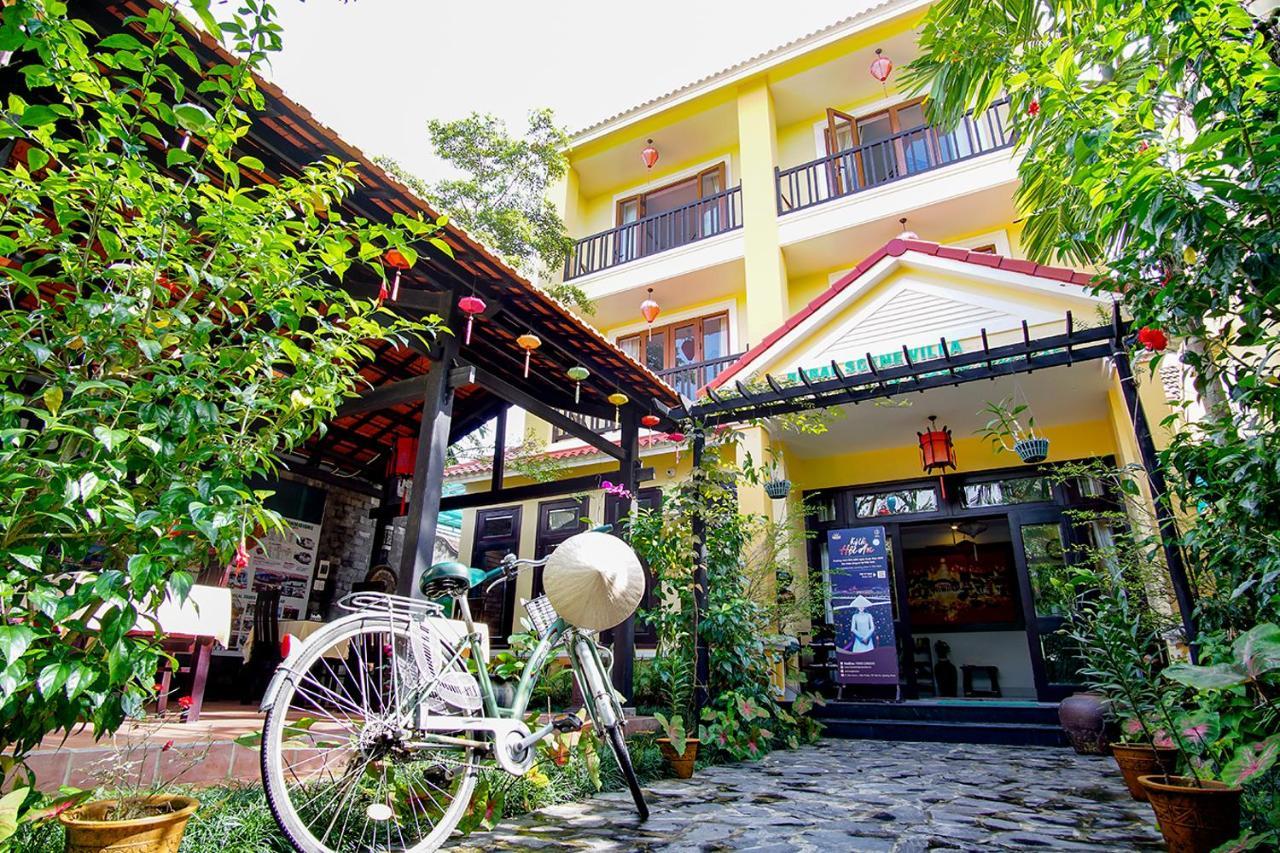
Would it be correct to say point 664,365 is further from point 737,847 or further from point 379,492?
point 737,847

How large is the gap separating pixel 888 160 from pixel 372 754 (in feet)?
30.9

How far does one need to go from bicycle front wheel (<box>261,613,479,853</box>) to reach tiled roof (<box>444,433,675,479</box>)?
496cm

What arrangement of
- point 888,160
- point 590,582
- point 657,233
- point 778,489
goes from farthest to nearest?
point 657,233, point 888,160, point 778,489, point 590,582

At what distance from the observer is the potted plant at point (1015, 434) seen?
564cm

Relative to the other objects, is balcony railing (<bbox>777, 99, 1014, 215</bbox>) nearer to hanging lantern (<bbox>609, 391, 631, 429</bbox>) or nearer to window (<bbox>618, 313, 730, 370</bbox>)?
window (<bbox>618, 313, 730, 370</bbox>)

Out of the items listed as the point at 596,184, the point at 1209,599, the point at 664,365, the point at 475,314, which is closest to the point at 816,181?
the point at 664,365

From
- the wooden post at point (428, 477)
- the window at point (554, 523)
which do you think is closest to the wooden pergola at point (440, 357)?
the wooden post at point (428, 477)

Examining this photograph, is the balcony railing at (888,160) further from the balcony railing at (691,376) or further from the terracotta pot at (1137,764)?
the terracotta pot at (1137,764)

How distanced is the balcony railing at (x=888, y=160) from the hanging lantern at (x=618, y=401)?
504 cm

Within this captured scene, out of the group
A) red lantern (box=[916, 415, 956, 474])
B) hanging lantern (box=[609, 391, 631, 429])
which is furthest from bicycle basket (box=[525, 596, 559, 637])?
red lantern (box=[916, 415, 956, 474])

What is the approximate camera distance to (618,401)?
5.37 meters

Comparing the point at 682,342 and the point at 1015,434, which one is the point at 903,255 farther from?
the point at 682,342

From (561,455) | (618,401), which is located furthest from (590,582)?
(561,455)

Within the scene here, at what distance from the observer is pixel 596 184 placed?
11992 millimetres
